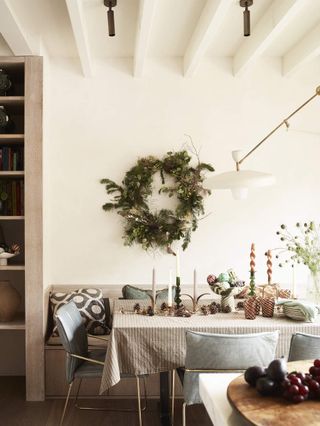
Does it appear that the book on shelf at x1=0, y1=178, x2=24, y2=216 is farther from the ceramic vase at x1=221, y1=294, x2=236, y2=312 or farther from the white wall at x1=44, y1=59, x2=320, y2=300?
the ceramic vase at x1=221, y1=294, x2=236, y2=312

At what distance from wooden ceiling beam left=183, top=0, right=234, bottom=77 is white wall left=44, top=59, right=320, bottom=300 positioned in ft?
0.99

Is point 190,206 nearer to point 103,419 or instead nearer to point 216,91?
point 216,91

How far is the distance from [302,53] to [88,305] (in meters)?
2.90

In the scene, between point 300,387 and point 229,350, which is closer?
point 300,387

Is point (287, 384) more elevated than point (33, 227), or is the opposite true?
point (33, 227)

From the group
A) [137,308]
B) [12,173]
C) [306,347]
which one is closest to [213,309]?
[137,308]

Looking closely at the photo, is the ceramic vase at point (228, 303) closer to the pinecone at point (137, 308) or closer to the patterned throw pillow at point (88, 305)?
the pinecone at point (137, 308)

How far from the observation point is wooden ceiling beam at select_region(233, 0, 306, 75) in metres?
3.45

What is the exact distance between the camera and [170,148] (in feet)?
16.2

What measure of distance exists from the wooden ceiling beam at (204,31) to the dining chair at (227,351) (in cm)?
210

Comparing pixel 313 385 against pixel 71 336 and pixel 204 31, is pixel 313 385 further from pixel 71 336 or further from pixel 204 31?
pixel 204 31

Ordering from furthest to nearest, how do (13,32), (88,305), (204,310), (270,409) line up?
(88,305) < (13,32) < (204,310) < (270,409)

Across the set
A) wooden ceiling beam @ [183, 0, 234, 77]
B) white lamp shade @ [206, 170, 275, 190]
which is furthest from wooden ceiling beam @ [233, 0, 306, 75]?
white lamp shade @ [206, 170, 275, 190]

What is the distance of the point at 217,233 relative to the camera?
16.3ft
